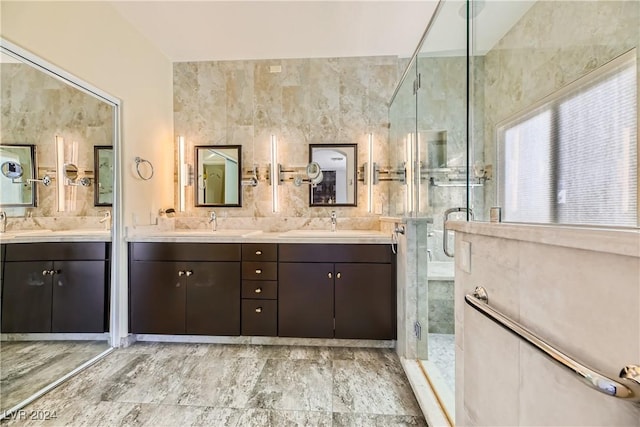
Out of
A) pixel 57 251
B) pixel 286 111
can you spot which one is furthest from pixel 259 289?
pixel 286 111

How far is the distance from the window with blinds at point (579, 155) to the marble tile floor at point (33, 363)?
114 inches

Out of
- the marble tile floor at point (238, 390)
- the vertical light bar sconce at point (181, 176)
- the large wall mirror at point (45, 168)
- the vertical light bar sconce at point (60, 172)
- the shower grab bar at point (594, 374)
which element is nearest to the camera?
the shower grab bar at point (594, 374)

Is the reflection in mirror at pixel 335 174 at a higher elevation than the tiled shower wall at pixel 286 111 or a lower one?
lower

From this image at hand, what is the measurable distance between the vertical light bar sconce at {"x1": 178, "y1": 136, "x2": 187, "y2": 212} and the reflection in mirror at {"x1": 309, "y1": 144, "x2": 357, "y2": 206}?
1418mm

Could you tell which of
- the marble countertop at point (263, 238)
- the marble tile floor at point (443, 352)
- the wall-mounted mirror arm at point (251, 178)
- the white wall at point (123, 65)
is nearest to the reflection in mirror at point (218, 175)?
the wall-mounted mirror arm at point (251, 178)

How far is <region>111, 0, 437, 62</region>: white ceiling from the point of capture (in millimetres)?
2221

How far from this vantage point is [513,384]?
81 centimetres

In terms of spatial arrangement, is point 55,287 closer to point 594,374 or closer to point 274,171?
point 274,171

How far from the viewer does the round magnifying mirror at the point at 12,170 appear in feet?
5.28

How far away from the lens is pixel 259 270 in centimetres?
234

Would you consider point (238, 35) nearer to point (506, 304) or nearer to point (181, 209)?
point (181, 209)

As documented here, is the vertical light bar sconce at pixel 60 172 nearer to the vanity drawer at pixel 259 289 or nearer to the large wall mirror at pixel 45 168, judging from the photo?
the large wall mirror at pixel 45 168

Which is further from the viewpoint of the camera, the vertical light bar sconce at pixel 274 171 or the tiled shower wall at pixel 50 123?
the vertical light bar sconce at pixel 274 171

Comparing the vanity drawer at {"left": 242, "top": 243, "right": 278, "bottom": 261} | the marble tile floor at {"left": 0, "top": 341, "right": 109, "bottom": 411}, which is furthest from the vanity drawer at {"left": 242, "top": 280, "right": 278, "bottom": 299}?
the marble tile floor at {"left": 0, "top": 341, "right": 109, "bottom": 411}
